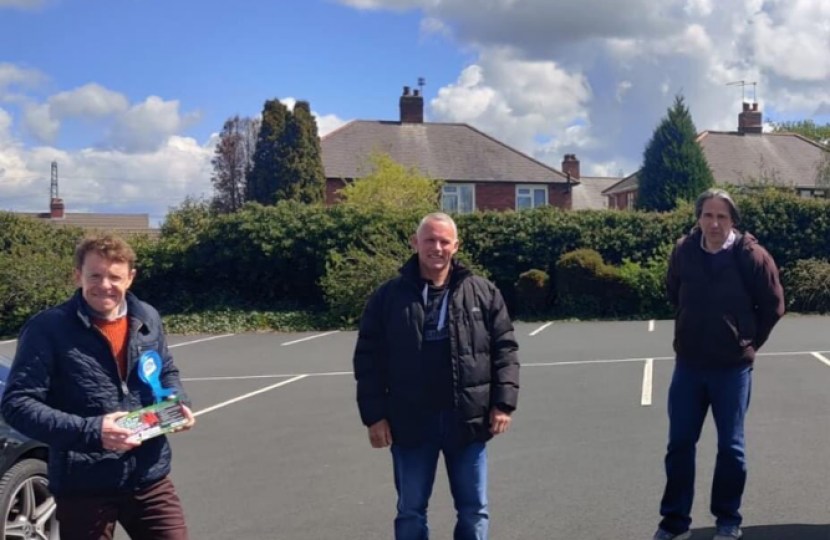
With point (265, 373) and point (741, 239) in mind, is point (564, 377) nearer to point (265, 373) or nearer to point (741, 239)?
point (265, 373)

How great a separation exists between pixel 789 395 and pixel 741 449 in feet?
16.3

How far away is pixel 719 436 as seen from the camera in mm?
4848

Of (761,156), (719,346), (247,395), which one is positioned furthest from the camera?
(761,156)

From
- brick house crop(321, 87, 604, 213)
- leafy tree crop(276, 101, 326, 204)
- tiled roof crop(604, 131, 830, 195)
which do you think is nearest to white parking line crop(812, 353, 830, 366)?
brick house crop(321, 87, 604, 213)

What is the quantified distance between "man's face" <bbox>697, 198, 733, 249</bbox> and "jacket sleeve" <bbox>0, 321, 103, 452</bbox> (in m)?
3.26

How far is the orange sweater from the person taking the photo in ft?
11.3

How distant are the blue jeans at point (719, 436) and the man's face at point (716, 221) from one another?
716 millimetres

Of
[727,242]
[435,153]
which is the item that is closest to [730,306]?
[727,242]

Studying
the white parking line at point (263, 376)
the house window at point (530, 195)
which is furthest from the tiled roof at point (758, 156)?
the white parking line at point (263, 376)

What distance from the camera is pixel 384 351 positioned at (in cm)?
415

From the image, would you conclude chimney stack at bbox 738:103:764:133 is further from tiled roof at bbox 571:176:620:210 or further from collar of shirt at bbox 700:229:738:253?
collar of shirt at bbox 700:229:738:253

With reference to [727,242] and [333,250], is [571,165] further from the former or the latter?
[727,242]

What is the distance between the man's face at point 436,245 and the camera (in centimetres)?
408

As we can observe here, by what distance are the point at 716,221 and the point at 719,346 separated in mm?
675
